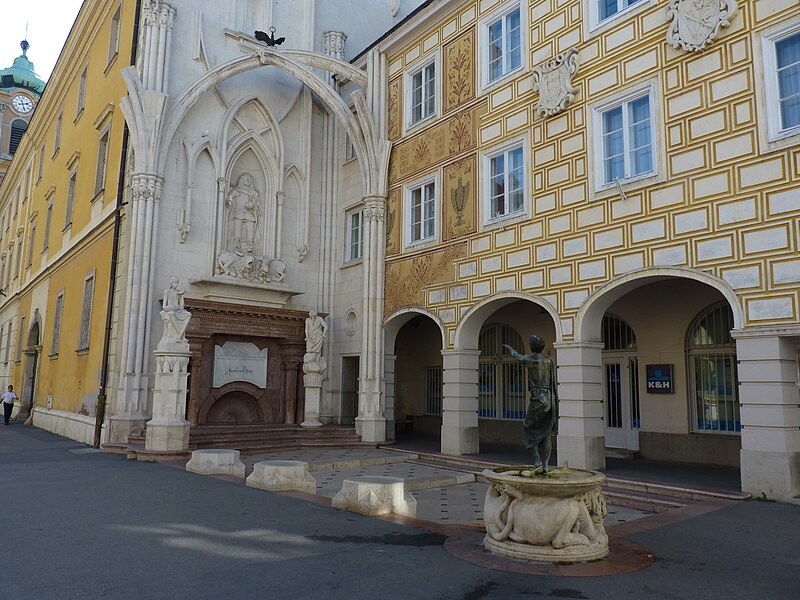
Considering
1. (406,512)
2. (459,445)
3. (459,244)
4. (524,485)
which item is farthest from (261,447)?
(524,485)

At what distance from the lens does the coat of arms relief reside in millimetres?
10117

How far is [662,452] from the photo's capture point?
13.3 metres

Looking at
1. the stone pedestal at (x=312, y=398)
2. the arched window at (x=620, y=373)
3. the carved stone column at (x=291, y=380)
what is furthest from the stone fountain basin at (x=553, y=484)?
the carved stone column at (x=291, y=380)

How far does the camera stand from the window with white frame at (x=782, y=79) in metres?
9.40

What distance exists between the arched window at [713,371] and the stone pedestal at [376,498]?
756 cm

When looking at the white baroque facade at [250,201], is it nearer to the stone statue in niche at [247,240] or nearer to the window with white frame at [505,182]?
the stone statue in niche at [247,240]

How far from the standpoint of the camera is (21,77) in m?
52.5

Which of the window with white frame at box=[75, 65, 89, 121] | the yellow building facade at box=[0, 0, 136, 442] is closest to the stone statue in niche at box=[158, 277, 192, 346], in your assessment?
the yellow building facade at box=[0, 0, 136, 442]

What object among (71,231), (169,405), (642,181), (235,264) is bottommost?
(169,405)

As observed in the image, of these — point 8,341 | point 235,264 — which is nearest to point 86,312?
point 235,264

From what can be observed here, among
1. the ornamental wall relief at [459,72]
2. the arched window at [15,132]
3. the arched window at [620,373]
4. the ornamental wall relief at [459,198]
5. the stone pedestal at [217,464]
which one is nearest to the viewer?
the stone pedestal at [217,464]

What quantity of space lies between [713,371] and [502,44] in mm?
8010

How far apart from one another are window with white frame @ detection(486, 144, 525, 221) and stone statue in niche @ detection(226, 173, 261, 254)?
271 inches

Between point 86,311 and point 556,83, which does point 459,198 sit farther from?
point 86,311
